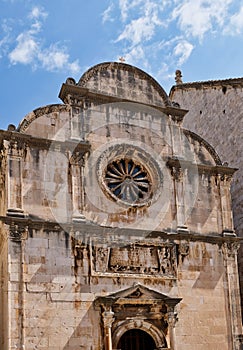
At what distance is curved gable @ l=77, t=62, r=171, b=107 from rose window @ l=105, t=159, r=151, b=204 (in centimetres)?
204

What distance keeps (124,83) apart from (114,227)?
4.41 meters

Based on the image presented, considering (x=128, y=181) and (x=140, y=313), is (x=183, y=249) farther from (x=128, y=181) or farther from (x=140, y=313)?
(x=128, y=181)

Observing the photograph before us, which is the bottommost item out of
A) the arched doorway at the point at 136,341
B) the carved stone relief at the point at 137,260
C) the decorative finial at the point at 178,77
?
the arched doorway at the point at 136,341

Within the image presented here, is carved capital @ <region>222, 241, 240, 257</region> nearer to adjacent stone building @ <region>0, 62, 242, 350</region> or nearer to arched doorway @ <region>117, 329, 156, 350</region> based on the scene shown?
adjacent stone building @ <region>0, 62, 242, 350</region>

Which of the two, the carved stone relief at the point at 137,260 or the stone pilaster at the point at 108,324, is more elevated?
the carved stone relief at the point at 137,260

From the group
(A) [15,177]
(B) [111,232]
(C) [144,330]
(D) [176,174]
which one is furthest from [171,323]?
(A) [15,177]

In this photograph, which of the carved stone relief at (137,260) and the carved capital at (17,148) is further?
the carved stone relief at (137,260)

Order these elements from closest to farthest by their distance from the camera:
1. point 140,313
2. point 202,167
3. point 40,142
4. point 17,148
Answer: point 17,148 < point 140,313 < point 40,142 < point 202,167

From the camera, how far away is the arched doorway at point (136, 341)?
14320 millimetres

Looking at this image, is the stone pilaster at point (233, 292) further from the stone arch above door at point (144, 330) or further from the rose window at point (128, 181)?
the rose window at point (128, 181)

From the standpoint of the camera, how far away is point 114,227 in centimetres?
1471

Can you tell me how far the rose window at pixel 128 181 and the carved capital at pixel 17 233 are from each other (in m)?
2.82

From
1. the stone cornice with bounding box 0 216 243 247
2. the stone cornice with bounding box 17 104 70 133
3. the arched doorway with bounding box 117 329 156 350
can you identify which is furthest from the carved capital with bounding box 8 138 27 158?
the arched doorway with bounding box 117 329 156 350

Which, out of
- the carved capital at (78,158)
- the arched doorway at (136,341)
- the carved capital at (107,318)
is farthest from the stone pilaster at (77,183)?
the arched doorway at (136,341)
